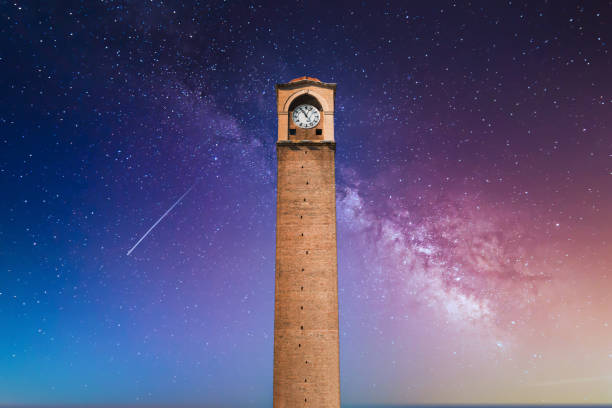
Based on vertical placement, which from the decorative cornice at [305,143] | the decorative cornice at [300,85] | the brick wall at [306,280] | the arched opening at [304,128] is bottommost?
the brick wall at [306,280]

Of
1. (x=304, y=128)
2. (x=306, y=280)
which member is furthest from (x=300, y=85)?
(x=306, y=280)

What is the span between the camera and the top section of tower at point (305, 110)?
18.5 m

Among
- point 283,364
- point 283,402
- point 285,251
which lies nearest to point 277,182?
point 285,251

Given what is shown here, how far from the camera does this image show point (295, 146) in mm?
18203

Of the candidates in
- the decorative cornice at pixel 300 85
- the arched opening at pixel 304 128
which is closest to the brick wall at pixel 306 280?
the arched opening at pixel 304 128

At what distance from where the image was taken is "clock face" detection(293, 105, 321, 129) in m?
18.6

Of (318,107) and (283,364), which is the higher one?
(318,107)

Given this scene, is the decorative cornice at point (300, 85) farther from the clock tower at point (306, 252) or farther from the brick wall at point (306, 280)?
the brick wall at point (306, 280)

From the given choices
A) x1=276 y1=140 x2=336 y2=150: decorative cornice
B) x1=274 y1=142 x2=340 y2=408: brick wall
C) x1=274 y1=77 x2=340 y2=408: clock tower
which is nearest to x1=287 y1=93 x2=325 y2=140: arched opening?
x1=274 y1=77 x2=340 y2=408: clock tower

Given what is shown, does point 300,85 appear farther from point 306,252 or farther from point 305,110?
point 306,252

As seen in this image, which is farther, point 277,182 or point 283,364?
point 277,182

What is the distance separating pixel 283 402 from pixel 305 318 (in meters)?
3.03

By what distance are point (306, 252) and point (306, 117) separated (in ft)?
19.3

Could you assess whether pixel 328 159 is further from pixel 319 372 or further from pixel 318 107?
pixel 319 372
